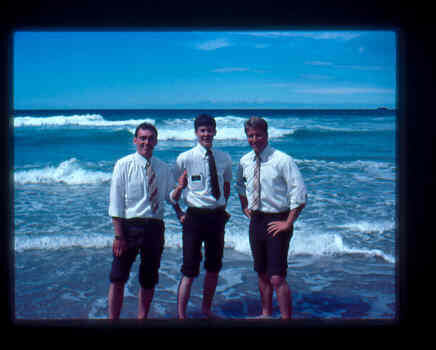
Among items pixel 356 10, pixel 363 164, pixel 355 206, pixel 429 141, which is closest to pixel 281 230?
pixel 429 141

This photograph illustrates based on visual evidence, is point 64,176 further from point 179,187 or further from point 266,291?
point 266,291

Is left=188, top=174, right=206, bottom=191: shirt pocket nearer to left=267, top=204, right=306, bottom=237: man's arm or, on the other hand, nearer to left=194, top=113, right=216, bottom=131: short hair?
left=194, top=113, right=216, bottom=131: short hair

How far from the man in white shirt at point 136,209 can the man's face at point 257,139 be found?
775mm

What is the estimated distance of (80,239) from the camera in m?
5.50

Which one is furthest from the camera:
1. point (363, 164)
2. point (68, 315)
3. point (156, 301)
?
point (363, 164)

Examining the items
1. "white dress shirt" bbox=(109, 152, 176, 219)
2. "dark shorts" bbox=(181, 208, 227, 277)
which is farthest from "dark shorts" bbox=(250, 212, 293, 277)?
"white dress shirt" bbox=(109, 152, 176, 219)

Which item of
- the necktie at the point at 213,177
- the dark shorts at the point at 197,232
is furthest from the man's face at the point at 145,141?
the dark shorts at the point at 197,232

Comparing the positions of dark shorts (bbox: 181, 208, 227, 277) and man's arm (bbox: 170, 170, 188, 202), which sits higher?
man's arm (bbox: 170, 170, 188, 202)

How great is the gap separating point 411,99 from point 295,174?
93cm

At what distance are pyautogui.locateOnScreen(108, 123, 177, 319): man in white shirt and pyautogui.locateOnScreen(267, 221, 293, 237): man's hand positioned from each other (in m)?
0.88

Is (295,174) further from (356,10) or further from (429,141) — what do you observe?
(356,10)

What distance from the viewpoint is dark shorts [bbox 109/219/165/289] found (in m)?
A: 2.82

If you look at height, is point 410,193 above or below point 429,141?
below

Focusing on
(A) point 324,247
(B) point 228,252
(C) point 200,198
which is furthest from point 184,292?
Answer: (A) point 324,247
